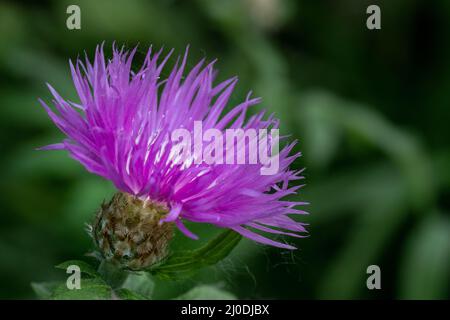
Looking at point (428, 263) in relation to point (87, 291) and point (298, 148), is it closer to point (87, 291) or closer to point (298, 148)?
point (298, 148)

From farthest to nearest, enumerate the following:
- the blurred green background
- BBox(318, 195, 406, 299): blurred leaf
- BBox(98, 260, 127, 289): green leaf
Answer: BBox(318, 195, 406, 299): blurred leaf
the blurred green background
BBox(98, 260, 127, 289): green leaf

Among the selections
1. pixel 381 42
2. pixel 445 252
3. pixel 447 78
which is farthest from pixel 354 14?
pixel 445 252

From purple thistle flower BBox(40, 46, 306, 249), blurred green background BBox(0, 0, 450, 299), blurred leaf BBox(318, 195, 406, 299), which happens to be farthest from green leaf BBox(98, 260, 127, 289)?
blurred leaf BBox(318, 195, 406, 299)

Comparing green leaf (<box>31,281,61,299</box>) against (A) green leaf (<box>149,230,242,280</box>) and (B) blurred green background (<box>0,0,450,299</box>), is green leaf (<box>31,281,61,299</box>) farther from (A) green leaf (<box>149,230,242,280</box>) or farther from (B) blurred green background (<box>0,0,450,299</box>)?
(B) blurred green background (<box>0,0,450,299</box>)

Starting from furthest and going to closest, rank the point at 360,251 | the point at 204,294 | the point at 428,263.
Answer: the point at 360,251
the point at 428,263
the point at 204,294

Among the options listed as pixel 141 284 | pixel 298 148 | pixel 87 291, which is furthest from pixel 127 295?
pixel 298 148

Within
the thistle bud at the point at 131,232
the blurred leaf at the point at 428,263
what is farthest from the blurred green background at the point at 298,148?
the thistle bud at the point at 131,232

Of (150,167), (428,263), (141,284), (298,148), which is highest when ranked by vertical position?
(298,148)

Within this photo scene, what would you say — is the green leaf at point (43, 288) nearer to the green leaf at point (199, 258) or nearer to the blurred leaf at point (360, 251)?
the green leaf at point (199, 258)
